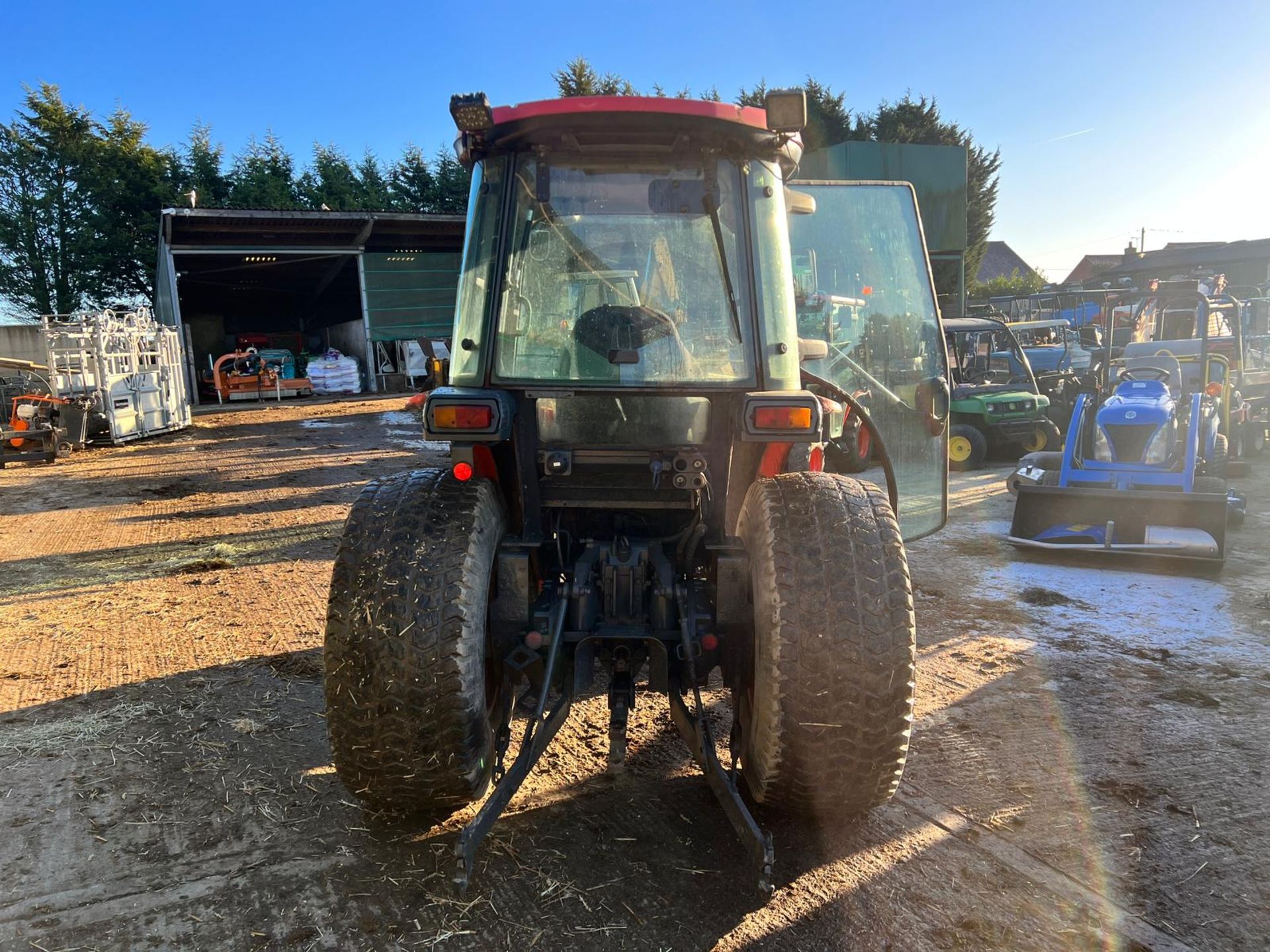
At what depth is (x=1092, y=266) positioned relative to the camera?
52.1 m

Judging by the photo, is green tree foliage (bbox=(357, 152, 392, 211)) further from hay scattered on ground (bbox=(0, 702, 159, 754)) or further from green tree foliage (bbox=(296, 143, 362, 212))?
hay scattered on ground (bbox=(0, 702, 159, 754))

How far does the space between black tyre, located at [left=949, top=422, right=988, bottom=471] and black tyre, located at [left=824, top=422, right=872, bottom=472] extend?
5459 millimetres

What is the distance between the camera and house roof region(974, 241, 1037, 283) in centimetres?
5366

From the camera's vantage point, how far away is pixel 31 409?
12102 mm

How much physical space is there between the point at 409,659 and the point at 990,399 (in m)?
9.92

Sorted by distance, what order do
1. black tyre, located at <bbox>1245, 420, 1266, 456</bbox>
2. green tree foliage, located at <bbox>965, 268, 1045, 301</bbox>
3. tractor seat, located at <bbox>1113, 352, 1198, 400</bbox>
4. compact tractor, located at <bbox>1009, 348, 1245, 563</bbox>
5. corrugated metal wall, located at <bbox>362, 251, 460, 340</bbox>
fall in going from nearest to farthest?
compact tractor, located at <bbox>1009, 348, 1245, 563</bbox> → tractor seat, located at <bbox>1113, 352, 1198, 400</bbox> → black tyre, located at <bbox>1245, 420, 1266, 456</bbox> → corrugated metal wall, located at <bbox>362, 251, 460, 340</bbox> → green tree foliage, located at <bbox>965, 268, 1045, 301</bbox>

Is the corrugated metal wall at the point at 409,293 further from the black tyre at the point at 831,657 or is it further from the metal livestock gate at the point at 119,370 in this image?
the black tyre at the point at 831,657

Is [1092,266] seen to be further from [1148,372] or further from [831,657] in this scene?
[831,657]

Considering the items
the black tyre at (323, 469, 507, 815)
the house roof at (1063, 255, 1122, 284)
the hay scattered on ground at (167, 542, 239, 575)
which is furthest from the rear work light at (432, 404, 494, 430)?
the house roof at (1063, 255, 1122, 284)

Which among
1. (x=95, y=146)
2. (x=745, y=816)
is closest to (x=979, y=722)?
(x=745, y=816)

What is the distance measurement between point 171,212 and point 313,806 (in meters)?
20.4

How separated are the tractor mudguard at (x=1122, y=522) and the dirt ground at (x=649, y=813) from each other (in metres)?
0.50

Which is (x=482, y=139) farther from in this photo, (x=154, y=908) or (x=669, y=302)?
(x=154, y=908)

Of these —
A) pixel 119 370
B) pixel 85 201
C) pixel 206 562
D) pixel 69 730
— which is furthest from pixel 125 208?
pixel 69 730
